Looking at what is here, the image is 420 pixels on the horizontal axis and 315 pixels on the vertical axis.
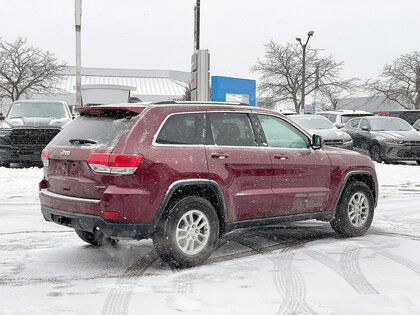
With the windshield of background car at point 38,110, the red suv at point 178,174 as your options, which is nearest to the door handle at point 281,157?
the red suv at point 178,174

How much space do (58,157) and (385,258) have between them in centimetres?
353

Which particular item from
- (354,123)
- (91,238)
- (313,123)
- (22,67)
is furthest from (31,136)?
(22,67)

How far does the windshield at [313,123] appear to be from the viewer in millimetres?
Result: 20234

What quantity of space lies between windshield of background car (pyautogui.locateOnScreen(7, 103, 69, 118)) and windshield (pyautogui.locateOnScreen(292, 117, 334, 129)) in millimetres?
7723

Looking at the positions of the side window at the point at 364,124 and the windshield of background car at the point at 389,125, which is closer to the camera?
the windshield of background car at the point at 389,125

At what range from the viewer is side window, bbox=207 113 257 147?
6209 mm

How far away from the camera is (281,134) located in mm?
6910

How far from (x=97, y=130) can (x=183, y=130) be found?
2.74ft

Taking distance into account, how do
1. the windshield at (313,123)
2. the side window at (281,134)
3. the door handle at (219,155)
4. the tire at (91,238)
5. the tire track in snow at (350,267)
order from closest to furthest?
the tire track in snow at (350,267), the door handle at (219,155), the side window at (281,134), the tire at (91,238), the windshield at (313,123)

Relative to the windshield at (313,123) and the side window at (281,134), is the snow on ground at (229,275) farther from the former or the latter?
the windshield at (313,123)

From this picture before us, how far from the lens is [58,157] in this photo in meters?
6.00

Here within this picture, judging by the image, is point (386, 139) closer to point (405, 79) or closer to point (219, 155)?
point (219, 155)

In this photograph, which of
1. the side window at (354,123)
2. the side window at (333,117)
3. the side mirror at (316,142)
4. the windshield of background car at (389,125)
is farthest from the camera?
the side window at (333,117)

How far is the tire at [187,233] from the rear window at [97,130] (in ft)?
2.91
